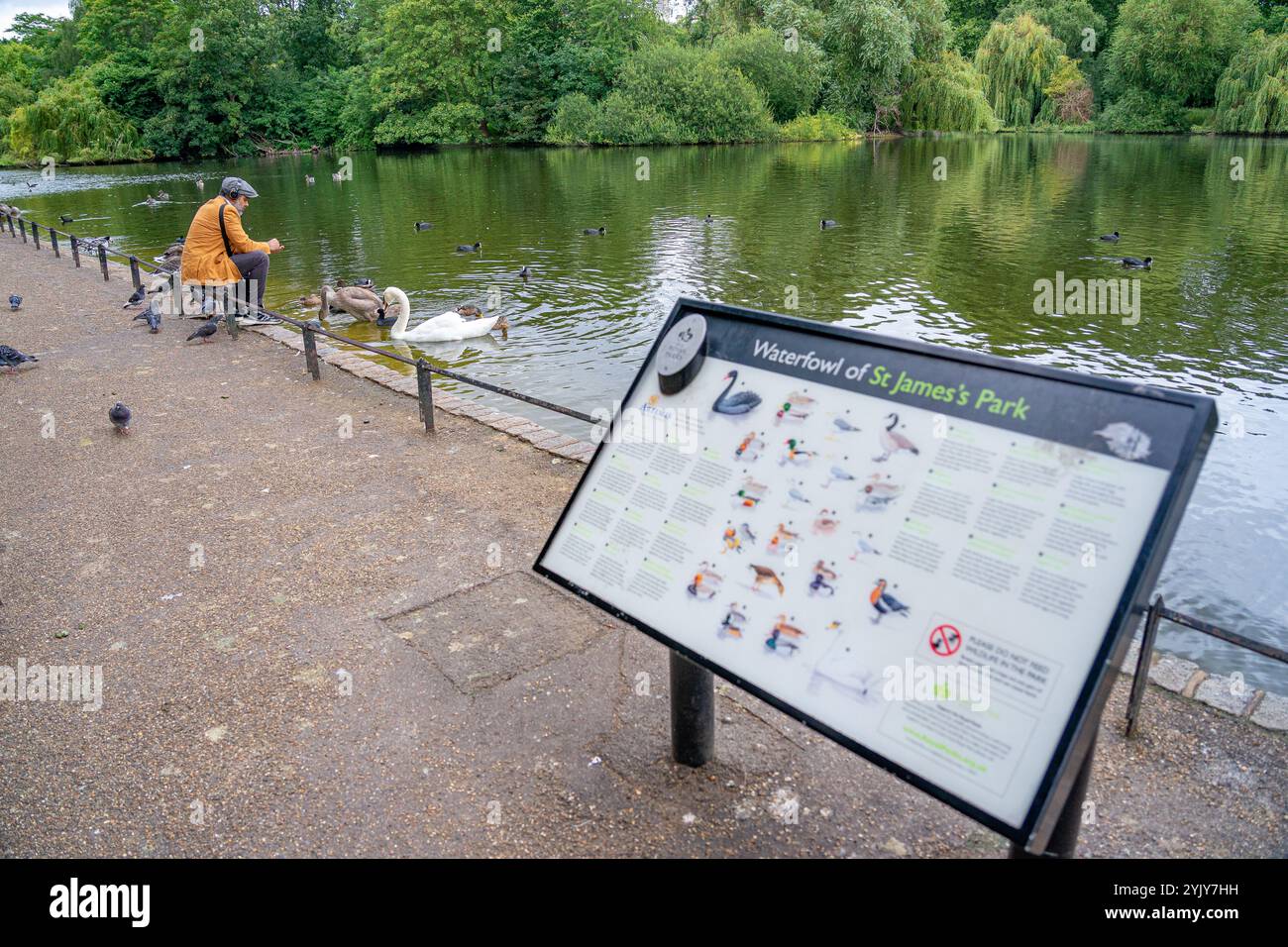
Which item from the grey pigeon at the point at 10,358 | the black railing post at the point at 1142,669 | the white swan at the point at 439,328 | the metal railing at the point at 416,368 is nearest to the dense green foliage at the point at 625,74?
the white swan at the point at 439,328

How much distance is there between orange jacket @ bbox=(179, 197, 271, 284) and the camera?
10922mm

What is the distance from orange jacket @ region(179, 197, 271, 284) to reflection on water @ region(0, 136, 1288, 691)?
6.49 ft

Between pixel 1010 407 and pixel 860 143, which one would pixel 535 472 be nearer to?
pixel 1010 407

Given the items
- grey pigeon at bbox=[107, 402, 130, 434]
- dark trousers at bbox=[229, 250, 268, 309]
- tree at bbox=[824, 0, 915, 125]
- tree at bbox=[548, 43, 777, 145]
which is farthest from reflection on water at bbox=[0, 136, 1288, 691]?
tree at bbox=[548, 43, 777, 145]

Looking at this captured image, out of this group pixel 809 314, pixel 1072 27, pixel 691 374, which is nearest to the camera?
pixel 691 374

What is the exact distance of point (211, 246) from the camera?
11.1 meters

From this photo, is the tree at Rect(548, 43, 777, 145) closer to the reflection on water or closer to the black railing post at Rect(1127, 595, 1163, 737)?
the reflection on water

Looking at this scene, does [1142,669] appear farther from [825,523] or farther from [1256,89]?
[1256,89]

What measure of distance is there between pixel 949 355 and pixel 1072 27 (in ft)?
216

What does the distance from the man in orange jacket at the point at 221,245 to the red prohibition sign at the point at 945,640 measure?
419 inches

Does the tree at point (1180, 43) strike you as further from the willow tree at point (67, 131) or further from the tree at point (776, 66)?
the willow tree at point (67, 131)

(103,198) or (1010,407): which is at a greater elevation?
(103,198)
